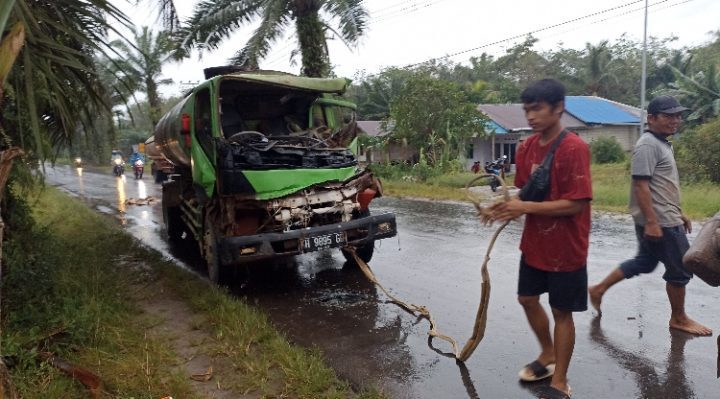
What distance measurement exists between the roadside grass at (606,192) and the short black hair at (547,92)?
829 centimetres

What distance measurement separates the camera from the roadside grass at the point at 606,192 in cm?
1064

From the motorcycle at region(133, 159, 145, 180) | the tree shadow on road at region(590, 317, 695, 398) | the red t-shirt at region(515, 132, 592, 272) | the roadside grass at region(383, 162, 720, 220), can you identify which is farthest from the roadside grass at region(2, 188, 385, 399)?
the motorcycle at region(133, 159, 145, 180)

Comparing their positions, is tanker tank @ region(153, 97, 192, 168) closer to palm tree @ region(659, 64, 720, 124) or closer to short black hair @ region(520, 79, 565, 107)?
short black hair @ region(520, 79, 565, 107)

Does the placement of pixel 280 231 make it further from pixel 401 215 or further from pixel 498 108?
pixel 498 108

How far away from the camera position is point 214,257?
6094mm

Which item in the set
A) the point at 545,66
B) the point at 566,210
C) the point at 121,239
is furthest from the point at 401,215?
the point at 545,66

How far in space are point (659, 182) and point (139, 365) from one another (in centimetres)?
414

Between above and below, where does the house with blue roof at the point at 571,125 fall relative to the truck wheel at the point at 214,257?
above

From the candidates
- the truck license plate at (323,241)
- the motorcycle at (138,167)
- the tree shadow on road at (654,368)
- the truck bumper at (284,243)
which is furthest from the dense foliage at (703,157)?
the motorcycle at (138,167)

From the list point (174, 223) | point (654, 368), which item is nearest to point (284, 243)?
point (654, 368)

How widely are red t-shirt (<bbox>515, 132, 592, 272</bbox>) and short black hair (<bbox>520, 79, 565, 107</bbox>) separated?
8.9 inches

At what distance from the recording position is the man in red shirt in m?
3.04

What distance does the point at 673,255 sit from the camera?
416cm

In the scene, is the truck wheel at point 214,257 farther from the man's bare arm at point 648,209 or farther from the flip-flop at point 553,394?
the man's bare arm at point 648,209
